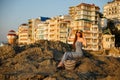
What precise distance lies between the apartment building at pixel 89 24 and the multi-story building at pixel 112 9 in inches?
828

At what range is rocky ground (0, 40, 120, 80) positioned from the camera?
10203 millimetres

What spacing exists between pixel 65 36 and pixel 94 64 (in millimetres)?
57259

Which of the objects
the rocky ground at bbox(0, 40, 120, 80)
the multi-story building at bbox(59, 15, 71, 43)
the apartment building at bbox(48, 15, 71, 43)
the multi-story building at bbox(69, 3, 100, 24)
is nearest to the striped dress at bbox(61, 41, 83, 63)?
the rocky ground at bbox(0, 40, 120, 80)

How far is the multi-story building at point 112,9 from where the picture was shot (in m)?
87.7

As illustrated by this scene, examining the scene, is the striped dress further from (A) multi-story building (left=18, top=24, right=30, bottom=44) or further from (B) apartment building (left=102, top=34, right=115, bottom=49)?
(A) multi-story building (left=18, top=24, right=30, bottom=44)

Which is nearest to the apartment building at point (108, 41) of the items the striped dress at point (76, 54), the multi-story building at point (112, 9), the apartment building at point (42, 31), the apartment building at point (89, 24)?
the apartment building at point (89, 24)

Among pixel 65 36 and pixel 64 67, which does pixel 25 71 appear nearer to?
pixel 64 67

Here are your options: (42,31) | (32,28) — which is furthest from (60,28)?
(32,28)

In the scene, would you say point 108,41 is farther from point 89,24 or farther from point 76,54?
point 76,54

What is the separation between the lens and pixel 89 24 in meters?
67.0

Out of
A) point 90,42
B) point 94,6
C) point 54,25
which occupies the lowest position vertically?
point 90,42

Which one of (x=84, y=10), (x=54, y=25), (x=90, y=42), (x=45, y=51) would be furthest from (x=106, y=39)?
(x=45, y=51)

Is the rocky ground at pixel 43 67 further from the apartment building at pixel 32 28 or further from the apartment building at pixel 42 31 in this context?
the apartment building at pixel 32 28

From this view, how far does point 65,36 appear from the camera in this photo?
228ft
